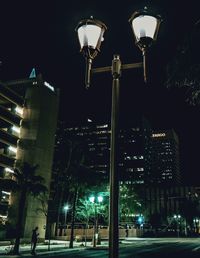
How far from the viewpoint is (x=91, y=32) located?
18.1ft

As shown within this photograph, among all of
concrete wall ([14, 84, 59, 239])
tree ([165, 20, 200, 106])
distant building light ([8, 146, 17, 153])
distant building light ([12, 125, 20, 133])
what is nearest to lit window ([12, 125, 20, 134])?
distant building light ([12, 125, 20, 133])

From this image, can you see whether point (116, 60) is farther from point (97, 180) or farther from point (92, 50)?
point (97, 180)

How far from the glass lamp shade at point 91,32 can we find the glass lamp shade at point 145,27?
0.57 metres

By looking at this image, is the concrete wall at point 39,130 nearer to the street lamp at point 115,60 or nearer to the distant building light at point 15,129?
the distant building light at point 15,129

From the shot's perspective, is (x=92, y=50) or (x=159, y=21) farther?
(x=92, y=50)

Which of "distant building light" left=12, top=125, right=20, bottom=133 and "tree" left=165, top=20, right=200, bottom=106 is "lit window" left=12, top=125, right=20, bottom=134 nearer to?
"distant building light" left=12, top=125, right=20, bottom=133

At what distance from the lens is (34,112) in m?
70.5

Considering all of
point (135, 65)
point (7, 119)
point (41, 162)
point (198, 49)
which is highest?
point (7, 119)

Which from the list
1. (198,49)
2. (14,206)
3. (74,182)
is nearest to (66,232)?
(14,206)

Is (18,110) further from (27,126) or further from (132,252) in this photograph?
(132,252)

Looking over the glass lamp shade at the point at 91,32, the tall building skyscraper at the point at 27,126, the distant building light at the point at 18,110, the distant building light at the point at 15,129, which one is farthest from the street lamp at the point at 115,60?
the distant building light at the point at 18,110

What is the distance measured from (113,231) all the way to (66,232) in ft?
206

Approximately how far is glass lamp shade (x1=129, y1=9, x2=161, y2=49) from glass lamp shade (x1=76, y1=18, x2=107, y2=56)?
1.87ft

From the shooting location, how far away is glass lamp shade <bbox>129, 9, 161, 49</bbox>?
5.23 m
